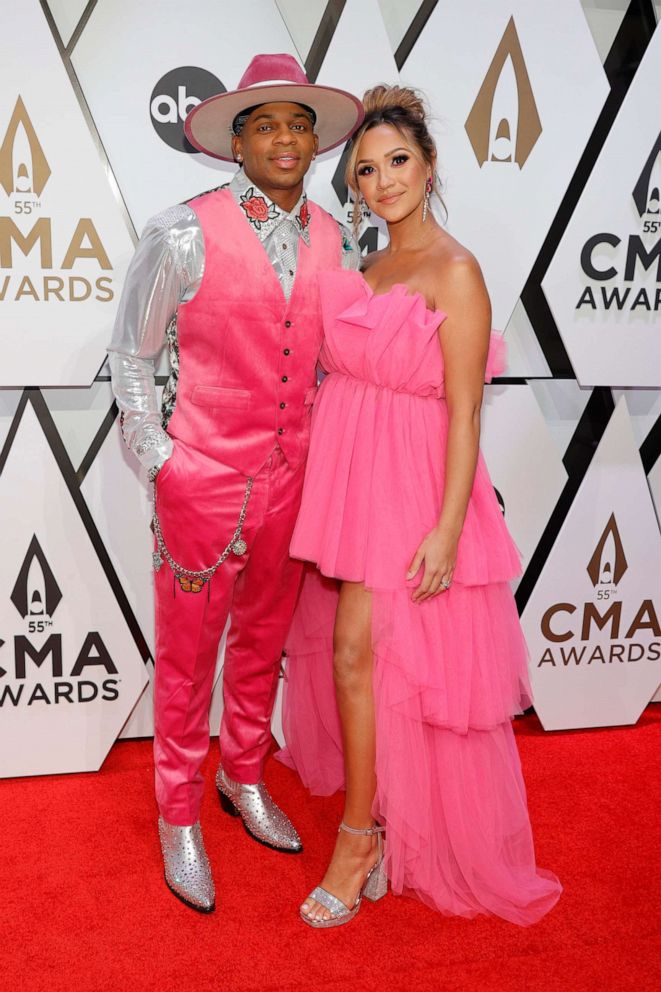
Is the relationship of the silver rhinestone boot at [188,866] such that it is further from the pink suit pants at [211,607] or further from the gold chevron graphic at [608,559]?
the gold chevron graphic at [608,559]

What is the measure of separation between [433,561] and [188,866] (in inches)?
37.4

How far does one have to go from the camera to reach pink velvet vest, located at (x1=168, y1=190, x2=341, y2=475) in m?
1.89

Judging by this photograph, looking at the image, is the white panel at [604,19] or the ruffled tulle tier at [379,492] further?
the white panel at [604,19]

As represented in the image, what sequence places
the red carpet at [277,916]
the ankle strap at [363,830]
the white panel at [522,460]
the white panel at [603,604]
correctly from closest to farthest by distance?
the red carpet at [277,916], the ankle strap at [363,830], the white panel at [522,460], the white panel at [603,604]

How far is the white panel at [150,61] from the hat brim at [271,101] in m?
0.36

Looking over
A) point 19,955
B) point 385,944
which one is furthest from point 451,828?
point 19,955

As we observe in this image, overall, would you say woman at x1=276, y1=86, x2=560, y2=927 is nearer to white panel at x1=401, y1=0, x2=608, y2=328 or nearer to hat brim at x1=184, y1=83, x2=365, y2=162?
hat brim at x1=184, y1=83, x2=365, y2=162

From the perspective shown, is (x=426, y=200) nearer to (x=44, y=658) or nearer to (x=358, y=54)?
(x=358, y=54)

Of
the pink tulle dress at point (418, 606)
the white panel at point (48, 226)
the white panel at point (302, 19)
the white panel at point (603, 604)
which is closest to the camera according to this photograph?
the pink tulle dress at point (418, 606)

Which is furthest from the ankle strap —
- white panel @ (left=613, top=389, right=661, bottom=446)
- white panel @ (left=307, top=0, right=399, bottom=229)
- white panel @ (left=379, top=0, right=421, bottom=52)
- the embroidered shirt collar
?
white panel @ (left=379, top=0, right=421, bottom=52)

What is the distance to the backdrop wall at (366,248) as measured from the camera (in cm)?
238

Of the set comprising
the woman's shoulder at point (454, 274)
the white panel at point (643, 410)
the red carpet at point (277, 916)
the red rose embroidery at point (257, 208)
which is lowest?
the red carpet at point (277, 916)

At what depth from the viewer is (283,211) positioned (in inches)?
77.1

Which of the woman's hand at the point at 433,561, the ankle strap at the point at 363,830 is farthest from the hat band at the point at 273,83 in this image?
the ankle strap at the point at 363,830
